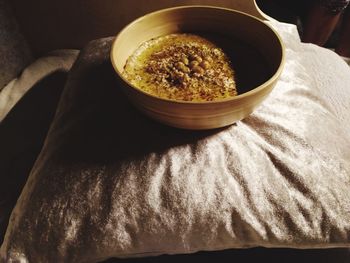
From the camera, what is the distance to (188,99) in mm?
→ 682

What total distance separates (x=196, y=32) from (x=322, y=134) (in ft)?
1.42

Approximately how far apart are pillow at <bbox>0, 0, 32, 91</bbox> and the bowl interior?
0.60 meters

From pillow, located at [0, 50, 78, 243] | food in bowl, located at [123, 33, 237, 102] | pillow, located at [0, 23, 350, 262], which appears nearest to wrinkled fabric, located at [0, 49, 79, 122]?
pillow, located at [0, 50, 78, 243]

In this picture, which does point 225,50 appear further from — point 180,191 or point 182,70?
point 180,191

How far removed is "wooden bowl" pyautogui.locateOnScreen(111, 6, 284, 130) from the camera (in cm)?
64

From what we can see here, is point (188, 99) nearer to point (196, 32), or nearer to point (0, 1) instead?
point (196, 32)

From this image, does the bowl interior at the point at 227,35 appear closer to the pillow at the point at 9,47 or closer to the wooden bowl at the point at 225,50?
the wooden bowl at the point at 225,50

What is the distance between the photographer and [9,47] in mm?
1187

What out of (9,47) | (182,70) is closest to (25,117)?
(9,47)

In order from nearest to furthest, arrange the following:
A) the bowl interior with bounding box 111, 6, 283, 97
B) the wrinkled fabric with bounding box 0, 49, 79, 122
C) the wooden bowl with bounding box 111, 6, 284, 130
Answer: the wooden bowl with bounding box 111, 6, 284, 130 < the bowl interior with bounding box 111, 6, 283, 97 < the wrinkled fabric with bounding box 0, 49, 79, 122

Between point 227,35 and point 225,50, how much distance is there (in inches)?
2.6

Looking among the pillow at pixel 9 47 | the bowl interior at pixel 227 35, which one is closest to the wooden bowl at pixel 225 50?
the bowl interior at pixel 227 35

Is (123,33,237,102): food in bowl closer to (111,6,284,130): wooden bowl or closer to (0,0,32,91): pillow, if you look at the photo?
(111,6,284,130): wooden bowl

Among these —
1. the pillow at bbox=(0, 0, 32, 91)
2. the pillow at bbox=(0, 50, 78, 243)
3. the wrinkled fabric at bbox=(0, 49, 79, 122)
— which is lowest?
the pillow at bbox=(0, 50, 78, 243)
